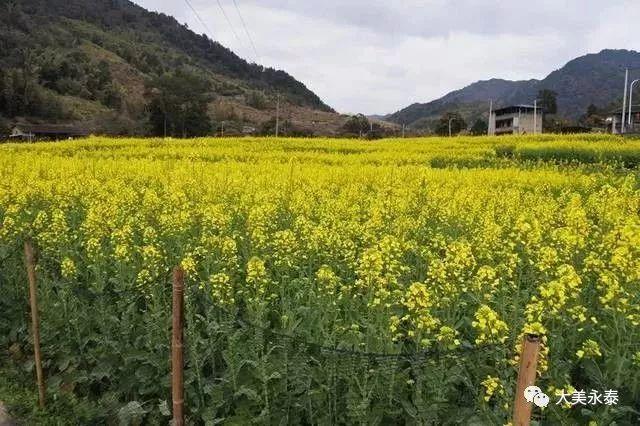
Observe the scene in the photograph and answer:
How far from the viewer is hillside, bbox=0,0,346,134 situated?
78.8m

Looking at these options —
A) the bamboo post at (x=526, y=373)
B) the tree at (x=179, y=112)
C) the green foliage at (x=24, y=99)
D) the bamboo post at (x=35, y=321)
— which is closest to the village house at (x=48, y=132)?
the tree at (x=179, y=112)

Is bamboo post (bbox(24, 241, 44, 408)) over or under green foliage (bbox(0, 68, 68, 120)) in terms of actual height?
under

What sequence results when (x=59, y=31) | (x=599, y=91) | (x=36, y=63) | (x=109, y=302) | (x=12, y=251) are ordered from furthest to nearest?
(x=599, y=91)
(x=59, y=31)
(x=36, y=63)
(x=12, y=251)
(x=109, y=302)

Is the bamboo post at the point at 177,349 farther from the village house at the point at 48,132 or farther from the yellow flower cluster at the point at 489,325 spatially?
the village house at the point at 48,132

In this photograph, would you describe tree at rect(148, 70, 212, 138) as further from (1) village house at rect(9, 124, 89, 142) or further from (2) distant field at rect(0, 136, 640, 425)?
(2) distant field at rect(0, 136, 640, 425)

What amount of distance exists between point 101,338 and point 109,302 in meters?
0.67

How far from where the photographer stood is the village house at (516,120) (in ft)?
259

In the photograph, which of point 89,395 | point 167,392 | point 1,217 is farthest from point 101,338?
point 1,217

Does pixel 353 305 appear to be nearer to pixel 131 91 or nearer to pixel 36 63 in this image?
pixel 36 63

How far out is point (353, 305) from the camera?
454cm

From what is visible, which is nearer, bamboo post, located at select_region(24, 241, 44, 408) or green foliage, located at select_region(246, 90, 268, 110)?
bamboo post, located at select_region(24, 241, 44, 408)

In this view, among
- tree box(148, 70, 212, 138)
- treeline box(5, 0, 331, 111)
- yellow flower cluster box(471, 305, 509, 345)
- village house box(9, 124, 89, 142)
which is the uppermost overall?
treeline box(5, 0, 331, 111)

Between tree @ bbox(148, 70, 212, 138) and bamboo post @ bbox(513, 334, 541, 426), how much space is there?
60035 mm

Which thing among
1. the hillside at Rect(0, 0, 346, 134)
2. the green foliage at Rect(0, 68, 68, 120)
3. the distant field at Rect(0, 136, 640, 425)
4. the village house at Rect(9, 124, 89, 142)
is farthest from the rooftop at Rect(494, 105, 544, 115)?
the distant field at Rect(0, 136, 640, 425)
